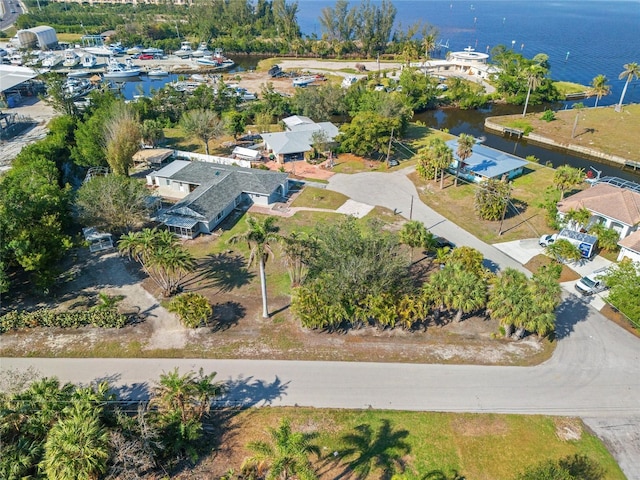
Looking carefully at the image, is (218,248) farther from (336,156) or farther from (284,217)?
(336,156)

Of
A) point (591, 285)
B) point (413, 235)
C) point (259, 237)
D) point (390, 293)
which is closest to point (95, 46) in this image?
point (259, 237)

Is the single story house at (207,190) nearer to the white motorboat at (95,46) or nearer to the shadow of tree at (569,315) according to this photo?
the shadow of tree at (569,315)

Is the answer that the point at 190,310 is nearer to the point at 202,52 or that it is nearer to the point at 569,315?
the point at 569,315

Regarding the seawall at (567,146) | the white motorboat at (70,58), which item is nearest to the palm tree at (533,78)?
the seawall at (567,146)

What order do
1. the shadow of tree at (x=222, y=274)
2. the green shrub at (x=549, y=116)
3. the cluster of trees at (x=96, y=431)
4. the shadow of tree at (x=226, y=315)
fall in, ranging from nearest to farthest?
the cluster of trees at (x=96, y=431), the shadow of tree at (x=226, y=315), the shadow of tree at (x=222, y=274), the green shrub at (x=549, y=116)

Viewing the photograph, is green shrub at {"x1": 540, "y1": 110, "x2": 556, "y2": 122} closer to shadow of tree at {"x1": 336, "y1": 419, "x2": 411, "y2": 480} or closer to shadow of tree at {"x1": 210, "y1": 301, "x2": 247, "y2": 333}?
shadow of tree at {"x1": 210, "y1": 301, "x2": 247, "y2": 333}
